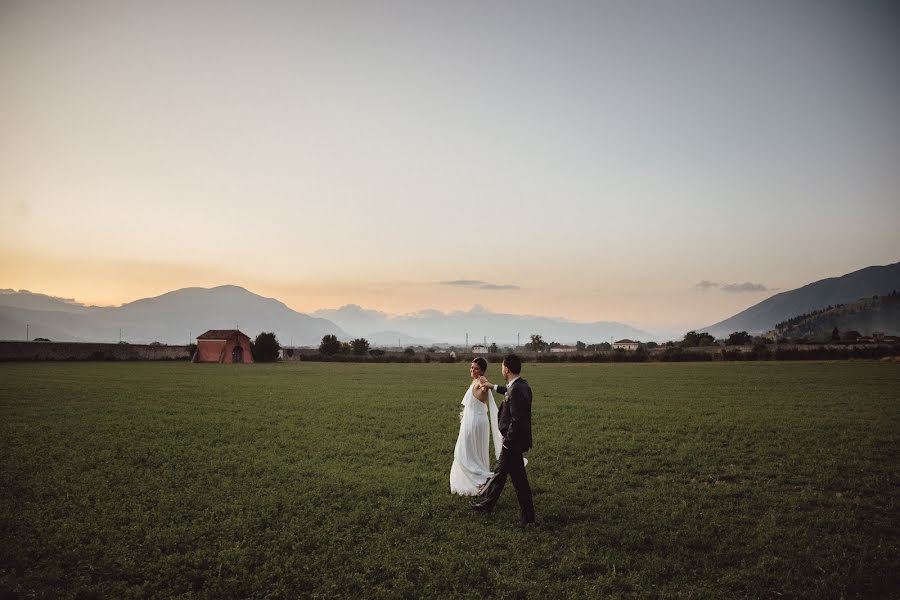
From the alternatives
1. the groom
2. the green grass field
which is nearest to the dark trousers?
the groom

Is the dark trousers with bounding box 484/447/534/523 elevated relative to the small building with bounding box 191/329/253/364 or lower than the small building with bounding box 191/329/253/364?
lower

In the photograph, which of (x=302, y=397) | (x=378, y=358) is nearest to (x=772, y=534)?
(x=302, y=397)

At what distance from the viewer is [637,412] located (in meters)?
22.6

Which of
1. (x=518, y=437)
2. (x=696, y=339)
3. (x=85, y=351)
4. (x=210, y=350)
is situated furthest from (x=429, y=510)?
(x=696, y=339)

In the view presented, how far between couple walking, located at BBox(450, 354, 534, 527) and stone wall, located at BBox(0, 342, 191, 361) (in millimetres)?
78694

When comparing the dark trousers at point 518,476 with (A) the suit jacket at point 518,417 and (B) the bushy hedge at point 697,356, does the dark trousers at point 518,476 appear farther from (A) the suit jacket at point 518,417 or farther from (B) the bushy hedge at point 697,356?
(B) the bushy hedge at point 697,356

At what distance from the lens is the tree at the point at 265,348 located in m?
88.6

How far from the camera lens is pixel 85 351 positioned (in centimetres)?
7638

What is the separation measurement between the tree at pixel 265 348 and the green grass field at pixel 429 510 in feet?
229

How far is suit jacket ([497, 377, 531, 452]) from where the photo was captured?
29.7 feet

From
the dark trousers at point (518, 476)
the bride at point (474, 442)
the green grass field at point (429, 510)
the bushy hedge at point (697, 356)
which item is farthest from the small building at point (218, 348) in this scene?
the dark trousers at point (518, 476)

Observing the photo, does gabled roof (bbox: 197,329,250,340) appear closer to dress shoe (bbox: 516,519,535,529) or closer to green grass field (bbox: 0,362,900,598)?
green grass field (bbox: 0,362,900,598)

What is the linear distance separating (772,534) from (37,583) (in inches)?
430

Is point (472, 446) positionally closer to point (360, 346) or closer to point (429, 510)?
point (429, 510)
